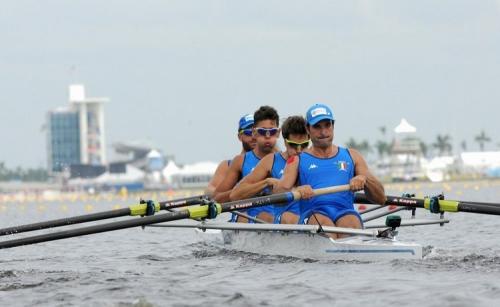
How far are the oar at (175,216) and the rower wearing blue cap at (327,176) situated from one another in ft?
0.74

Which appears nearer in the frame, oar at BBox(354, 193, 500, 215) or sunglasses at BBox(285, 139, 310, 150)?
oar at BBox(354, 193, 500, 215)

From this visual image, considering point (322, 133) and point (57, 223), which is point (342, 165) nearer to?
point (322, 133)

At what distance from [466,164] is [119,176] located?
161 ft

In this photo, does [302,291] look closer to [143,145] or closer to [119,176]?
[119,176]

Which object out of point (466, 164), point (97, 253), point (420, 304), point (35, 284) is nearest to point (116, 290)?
point (35, 284)

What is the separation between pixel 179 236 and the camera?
77.4ft

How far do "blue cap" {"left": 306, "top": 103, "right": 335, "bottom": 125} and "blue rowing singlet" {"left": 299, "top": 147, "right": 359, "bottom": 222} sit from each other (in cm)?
54

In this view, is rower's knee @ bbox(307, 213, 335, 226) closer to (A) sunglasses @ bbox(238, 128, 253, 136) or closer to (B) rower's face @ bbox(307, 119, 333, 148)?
(B) rower's face @ bbox(307, 119, 333, 148)

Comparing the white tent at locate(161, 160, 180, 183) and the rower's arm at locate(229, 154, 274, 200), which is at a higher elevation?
the white tent at locate(161, 160, 180, 183)

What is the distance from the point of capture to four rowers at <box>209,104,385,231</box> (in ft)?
46.3

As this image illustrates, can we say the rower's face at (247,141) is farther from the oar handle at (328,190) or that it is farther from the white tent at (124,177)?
the white tent at (124,177)

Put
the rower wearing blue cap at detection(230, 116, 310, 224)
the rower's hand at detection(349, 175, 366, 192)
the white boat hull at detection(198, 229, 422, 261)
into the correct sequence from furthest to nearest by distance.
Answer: the rower wearing blue cap at detection(230, 116, 310, 224), the rower's hand at detection(349, 175, 366, 192), the white boat hull at detection(198, 229, 422, 261)

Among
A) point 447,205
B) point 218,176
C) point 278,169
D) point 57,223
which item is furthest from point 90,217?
point 447,205

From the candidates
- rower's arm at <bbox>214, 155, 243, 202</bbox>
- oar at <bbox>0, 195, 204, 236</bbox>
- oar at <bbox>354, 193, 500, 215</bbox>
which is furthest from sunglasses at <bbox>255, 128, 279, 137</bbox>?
oar at <bbox>354, 193, 500, 215</bbox>
